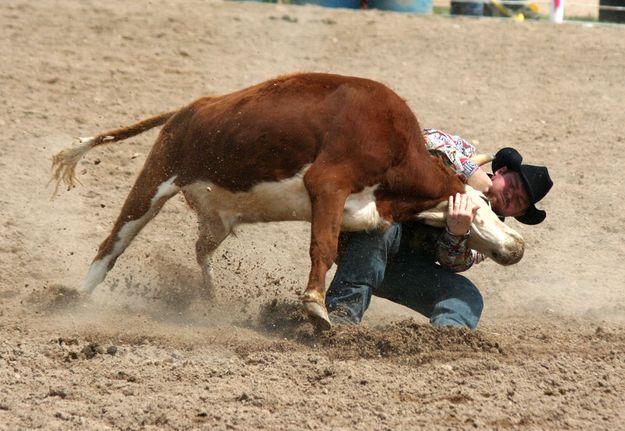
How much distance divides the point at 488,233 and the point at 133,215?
189 centimetres

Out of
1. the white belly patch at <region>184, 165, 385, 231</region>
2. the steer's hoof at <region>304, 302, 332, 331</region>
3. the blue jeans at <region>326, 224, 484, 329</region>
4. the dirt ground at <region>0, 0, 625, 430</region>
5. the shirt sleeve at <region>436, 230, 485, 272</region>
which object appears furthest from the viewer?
the shirt sleeve at <region>436, 230, 485, 272</region>

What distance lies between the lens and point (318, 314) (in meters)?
4.75

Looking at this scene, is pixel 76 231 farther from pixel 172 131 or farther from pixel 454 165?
pixel 454 165

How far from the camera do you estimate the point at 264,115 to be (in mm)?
5195

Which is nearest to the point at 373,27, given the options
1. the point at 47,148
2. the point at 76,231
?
the point at 47,148

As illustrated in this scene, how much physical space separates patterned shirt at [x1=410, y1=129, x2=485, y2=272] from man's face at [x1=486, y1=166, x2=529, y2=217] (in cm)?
14

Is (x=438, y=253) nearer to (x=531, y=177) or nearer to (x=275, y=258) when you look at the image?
(x=531, y=177)

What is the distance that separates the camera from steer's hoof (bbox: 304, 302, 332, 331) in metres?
4.75

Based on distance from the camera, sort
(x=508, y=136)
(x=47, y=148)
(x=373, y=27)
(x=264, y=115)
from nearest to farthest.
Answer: (x=264, y=115), (x=47, y=148), (x=508, y=136), (x=373, y=27)

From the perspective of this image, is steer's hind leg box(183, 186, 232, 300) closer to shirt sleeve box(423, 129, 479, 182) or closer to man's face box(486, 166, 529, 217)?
shirt sleeve box(423, 129, 479, 182)

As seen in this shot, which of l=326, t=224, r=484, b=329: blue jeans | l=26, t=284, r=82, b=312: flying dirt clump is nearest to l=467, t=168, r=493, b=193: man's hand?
l=326, t=224, r=484, b=329: blue jeans

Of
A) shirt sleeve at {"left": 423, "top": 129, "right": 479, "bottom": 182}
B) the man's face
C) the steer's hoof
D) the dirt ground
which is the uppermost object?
shirt sleeve at {"left": 423, "top": 129, "right": 479, "bottom": 182}

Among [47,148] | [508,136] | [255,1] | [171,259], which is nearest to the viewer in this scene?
[171,259]

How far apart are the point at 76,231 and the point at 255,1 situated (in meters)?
5.55
